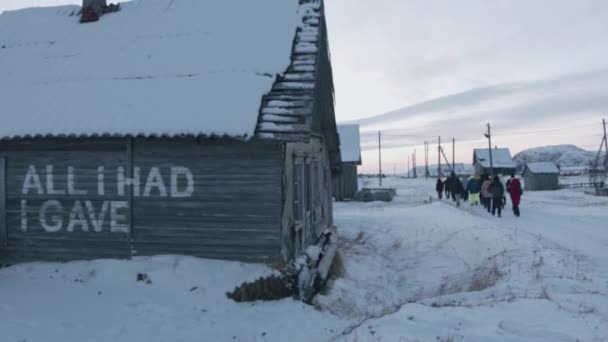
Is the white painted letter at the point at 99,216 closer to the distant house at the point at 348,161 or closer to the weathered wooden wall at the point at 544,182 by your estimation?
the distant house at the point at 348,161

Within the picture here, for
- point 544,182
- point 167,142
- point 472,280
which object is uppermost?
point 167,142

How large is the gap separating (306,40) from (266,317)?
5.73 m

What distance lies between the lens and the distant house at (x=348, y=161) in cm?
3206

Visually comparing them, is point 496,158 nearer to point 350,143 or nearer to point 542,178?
point 542,178

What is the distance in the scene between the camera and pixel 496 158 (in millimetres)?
69062

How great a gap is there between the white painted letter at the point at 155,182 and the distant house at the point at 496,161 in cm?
6233

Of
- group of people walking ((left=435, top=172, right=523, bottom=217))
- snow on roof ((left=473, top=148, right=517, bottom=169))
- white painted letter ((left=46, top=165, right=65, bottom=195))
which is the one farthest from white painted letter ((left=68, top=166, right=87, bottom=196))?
snow on roof ((left=473, top=148, right=517, bottom=169))

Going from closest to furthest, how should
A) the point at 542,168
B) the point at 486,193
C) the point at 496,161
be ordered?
the point at 486,193 → the point at 542,168 → the point at 496,161

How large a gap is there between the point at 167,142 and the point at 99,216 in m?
2.05

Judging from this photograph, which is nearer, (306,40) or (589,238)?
(306,40)

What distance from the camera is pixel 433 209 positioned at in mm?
20641

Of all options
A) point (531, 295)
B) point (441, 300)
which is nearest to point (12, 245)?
point (441, 300)

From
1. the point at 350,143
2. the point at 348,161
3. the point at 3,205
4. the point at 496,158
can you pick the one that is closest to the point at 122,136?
the point at 3,205

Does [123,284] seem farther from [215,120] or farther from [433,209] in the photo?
[433,209]
